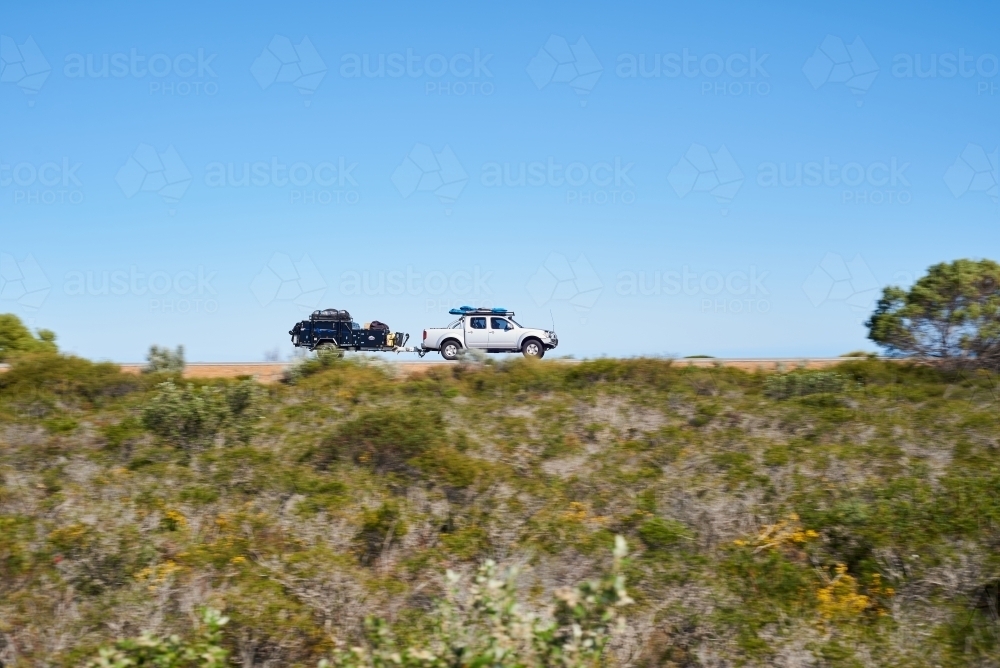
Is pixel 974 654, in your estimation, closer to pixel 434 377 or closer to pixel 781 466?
pixel 781 466

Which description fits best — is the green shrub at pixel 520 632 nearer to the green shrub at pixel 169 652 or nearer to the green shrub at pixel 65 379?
the green shrub at pixel 169 652

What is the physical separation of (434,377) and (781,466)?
27.4 ft

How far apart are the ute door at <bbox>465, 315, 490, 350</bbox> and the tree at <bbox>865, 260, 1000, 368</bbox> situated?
1009 cm

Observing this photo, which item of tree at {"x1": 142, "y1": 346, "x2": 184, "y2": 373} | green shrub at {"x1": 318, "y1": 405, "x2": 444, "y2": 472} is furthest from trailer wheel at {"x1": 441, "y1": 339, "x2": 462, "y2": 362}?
green shrub at {"x1": 318, "y1": 405, "x2": 444, "y2": 472}

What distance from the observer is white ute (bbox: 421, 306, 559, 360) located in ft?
81.6

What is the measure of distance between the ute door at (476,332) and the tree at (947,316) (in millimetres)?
10095

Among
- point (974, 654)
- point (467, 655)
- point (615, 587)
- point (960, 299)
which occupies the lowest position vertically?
point (974, 654)

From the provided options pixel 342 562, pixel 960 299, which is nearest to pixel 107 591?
pixel 342 562

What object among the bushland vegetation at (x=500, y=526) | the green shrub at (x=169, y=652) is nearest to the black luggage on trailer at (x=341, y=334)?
the bushland vegetation at (x=500, y=526)

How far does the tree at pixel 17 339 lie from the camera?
2219 centimetres

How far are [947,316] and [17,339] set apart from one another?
2211cm

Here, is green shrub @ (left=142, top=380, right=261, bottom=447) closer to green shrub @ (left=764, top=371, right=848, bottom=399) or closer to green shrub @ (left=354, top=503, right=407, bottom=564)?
green shrub @ (left=354, top=503, right=407, bottom=564)

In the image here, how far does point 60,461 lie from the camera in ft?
40.5

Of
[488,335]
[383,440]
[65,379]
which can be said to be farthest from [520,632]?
[488,335]
